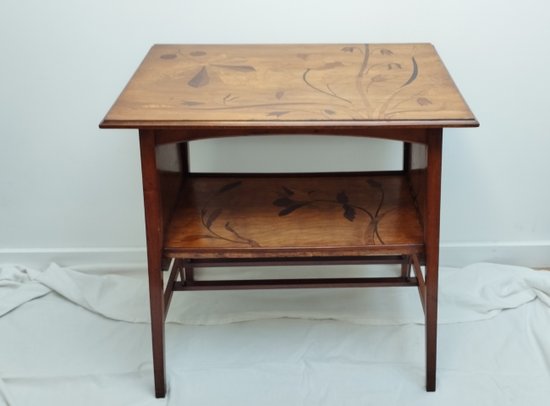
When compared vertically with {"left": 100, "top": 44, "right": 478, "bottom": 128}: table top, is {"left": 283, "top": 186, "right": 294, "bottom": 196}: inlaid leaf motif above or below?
below

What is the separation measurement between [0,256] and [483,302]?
1.63 meters

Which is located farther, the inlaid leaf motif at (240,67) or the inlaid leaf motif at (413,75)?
the inlaid leaf motif at (240,67)

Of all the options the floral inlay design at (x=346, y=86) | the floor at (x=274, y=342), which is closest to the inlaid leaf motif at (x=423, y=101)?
the floral inlay design at (x=346, y=86)

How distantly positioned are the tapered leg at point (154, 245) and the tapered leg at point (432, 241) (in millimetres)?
642

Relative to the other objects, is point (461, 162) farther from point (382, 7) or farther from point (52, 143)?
point (52, 143)

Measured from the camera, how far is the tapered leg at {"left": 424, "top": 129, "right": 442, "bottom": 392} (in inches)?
69.6

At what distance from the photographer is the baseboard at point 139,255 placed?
262cm

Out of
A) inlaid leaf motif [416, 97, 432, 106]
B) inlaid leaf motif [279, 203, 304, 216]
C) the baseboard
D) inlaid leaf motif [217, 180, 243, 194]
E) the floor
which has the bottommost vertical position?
the floor

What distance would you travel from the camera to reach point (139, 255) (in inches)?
103

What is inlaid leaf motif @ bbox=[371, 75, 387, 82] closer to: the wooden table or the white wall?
the wooden table

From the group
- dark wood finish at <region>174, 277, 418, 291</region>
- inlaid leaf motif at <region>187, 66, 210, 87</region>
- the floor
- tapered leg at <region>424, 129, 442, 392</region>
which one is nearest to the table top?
inlaid leaf motif at <region>187, 66, 210, 87</region>

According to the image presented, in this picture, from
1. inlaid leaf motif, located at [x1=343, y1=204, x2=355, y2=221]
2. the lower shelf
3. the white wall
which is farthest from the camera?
the white wall

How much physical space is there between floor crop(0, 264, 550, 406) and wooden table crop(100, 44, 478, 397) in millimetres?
142

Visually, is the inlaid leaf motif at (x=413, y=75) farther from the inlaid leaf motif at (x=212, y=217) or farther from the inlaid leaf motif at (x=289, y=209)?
the inlaid leaf motif at (x=212, y=217)
